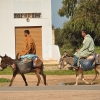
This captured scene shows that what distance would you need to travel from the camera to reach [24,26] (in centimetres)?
3716

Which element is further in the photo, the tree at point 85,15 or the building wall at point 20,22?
the building wall at point 20,22

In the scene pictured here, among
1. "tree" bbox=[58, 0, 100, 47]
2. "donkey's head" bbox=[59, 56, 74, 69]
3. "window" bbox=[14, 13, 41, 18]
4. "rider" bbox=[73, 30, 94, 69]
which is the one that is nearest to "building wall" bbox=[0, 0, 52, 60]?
"window" bbox=[14, 13, 41, 18]

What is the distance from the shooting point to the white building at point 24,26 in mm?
36938

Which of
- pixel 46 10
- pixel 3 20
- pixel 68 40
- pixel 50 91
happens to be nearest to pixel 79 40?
pixel 68 40

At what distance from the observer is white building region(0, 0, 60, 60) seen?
36.9m

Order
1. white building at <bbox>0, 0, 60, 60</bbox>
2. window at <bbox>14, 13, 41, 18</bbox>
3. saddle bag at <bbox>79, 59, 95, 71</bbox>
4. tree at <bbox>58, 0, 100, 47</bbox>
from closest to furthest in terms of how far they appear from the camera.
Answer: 1. saddle bag at <bbox>79, 59, 95, 71</bbox>
2. tree at <bbox>58, 0, 100, 47</bbox>
3. white building at <bbox>0, 0, 60, 60</bbox>
4. window at <bbox>14, 13, 41, 18</bbox>

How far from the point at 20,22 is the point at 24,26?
1.53 feet

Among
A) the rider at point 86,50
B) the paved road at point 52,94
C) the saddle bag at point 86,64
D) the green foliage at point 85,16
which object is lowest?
the paved road at point 52,94

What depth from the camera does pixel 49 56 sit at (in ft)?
122

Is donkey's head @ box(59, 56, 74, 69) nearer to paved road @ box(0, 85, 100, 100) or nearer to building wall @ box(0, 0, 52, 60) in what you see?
paved road @ box(0, 85, 100, 100)

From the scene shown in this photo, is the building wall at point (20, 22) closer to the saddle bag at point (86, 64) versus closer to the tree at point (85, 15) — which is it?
the tree at point (85, 15)

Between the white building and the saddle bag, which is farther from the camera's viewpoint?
the white building

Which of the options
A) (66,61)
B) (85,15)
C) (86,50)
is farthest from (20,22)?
(86,50)

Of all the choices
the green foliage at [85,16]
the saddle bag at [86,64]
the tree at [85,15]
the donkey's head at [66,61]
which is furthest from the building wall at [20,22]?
the saddle bag at [86,64]
